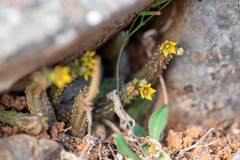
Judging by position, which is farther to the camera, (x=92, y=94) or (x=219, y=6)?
(x=219, y=6)

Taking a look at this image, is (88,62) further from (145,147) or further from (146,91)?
(145,147)

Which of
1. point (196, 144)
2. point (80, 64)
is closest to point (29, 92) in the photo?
point (80, 64)

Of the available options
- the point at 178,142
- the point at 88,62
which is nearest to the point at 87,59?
the point at 88,62

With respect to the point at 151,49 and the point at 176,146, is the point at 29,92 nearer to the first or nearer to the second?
the point at 176,146

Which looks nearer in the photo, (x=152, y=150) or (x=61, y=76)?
(x=61, y=76)

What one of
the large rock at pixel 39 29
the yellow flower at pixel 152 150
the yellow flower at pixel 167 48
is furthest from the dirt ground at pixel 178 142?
the yellow flower at pixel 167 48

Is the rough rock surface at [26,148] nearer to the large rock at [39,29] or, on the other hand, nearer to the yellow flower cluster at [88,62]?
the large rock at [39,29]

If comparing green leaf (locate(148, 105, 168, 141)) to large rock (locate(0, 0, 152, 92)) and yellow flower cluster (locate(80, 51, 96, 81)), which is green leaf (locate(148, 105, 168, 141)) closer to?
yellow flower cluster (locate(80, 51, 96, 81))

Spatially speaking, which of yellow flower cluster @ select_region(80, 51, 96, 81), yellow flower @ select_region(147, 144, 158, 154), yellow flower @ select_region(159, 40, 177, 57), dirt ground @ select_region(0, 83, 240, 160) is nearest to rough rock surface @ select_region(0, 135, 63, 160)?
dirt ground @ select_region(0, 83, 240, 160)
